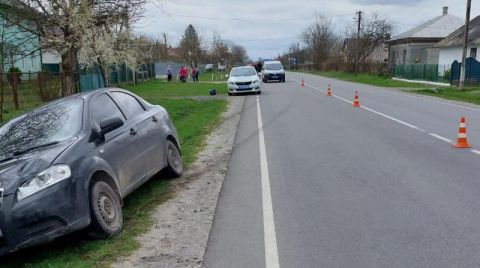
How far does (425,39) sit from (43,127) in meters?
54.4

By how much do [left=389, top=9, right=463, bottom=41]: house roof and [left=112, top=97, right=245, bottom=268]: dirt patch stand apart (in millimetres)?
51423

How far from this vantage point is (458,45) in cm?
4091

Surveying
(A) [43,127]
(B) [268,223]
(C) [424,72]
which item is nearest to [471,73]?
(C) [424,72]

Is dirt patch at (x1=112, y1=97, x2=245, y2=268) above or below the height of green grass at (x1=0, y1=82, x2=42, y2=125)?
below

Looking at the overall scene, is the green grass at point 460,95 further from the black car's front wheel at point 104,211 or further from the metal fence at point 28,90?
the black car's front wheel at point 104,211

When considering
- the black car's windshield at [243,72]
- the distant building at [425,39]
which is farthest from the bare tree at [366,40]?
the black car's windshield at [243,72]

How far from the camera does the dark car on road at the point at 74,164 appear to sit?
13.8 ft

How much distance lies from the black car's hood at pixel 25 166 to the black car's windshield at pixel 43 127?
1.03 feet

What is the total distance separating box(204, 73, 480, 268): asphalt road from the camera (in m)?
4.41

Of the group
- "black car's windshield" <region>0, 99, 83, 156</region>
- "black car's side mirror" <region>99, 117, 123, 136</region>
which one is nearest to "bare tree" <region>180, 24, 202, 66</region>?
"black car's windshield" <region>0, 99, 83, 156</region>

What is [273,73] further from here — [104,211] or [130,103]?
[104,211]

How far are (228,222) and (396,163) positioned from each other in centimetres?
389

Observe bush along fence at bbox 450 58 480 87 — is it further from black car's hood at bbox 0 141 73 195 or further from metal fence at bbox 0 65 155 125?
black car's hood at bbox 0 141 73 195

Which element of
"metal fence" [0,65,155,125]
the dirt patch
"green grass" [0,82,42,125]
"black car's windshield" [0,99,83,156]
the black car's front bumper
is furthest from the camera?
"green grass" [0,82,42,125]
